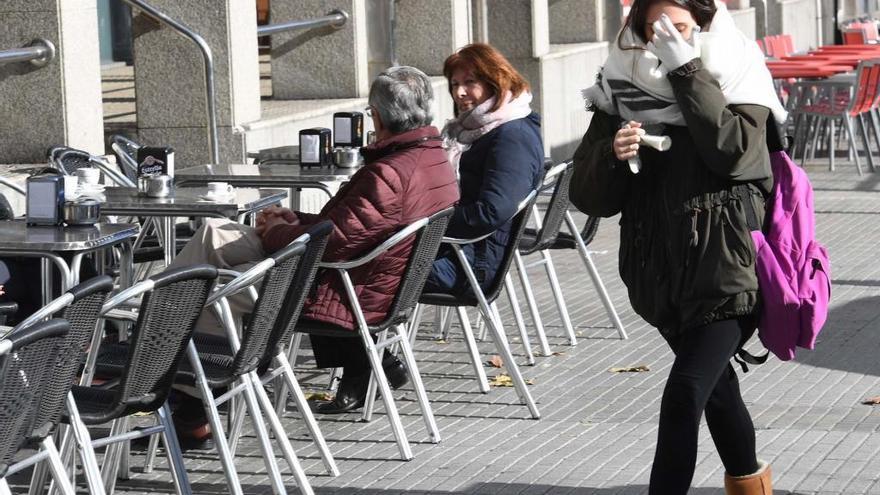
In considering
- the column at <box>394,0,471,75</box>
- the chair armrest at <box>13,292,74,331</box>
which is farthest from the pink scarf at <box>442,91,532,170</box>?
the column at <box>394,0,471,75</box>

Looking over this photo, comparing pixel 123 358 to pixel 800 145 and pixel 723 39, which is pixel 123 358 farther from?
pixel 800 145

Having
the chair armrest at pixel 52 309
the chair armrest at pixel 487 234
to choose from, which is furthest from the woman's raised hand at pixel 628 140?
the chair armrest at pixel 487 234

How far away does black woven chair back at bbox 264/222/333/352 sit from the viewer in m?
5.33

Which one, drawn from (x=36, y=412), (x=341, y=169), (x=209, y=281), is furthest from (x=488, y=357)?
(x=36, y=412)

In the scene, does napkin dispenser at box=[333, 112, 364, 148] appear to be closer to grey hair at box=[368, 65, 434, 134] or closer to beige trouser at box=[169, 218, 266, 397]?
grey hair at box=[368, 65, 434, 134]

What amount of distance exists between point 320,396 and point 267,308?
187 centimetres

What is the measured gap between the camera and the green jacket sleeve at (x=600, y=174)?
4547mm

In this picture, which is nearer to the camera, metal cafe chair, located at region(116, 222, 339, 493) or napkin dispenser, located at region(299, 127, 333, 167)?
metal cafe chair, located at region(116, 222, 339, 493)

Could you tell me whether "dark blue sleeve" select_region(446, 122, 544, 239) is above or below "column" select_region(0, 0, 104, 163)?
below

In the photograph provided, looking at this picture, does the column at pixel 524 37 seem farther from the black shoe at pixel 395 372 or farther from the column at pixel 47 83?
the black shoe at pixel 395 372

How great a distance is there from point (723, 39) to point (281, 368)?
79.0 inches

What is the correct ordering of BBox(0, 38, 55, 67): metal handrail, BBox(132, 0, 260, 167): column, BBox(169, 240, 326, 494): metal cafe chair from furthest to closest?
BBox(132, 0, 260, 167): column → BBox(0, 38, 55, 67): metal handrail → BBox(169, 240, 326, 494): metal cafe chair

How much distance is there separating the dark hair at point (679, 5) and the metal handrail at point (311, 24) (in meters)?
7.41

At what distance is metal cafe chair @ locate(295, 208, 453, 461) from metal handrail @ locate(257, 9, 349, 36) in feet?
19.0
